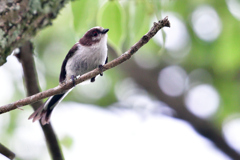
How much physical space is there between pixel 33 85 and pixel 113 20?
0.60 m

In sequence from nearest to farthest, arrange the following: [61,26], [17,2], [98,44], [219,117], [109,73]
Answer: [17,2]
[98,44]
[61,26]
[219,117]
[109,73]

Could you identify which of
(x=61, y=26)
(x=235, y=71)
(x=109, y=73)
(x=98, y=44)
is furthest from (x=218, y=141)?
(x=98, y=44)

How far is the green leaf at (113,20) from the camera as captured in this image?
2098mm

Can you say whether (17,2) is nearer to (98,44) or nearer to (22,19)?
(22,19)

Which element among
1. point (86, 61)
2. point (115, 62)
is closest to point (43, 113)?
point (86, 61)

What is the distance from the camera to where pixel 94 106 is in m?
5.30

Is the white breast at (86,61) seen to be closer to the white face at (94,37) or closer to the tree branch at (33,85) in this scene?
the white face at (94,37)

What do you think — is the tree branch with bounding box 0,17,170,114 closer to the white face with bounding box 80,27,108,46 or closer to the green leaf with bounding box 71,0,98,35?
the green leaf with bounding box 71,0,98,35

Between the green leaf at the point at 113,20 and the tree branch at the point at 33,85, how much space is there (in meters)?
0.47

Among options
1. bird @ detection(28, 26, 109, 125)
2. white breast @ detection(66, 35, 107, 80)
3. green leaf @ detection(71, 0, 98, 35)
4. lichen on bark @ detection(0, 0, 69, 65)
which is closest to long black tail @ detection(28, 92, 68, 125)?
bird @ detection(28, 26, 109, 125)

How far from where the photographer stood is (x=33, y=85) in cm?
197

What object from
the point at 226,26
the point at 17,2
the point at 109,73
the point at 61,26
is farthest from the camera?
the point at 109,73

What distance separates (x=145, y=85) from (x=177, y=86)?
1.52 feet

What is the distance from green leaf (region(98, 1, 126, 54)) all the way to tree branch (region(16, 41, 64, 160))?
0.47m
